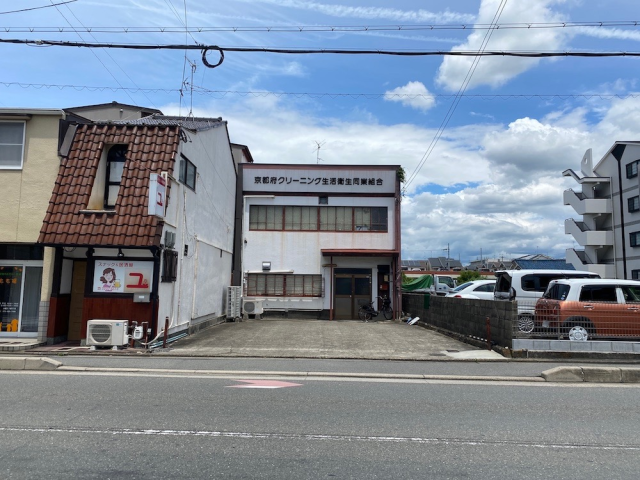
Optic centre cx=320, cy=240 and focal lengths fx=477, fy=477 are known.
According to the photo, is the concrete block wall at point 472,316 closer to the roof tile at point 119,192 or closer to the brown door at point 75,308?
the roof tile at point 119,192

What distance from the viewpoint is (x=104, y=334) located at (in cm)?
1166

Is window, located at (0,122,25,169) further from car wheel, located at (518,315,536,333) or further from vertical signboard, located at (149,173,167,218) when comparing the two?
car wheel, located at (518,315,536,333)

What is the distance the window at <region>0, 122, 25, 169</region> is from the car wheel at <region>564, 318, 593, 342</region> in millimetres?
14921

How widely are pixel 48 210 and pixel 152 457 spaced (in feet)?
33.1

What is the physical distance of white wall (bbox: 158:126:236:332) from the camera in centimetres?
1401

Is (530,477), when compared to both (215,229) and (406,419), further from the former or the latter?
(215,229)

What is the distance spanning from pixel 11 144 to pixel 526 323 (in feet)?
48.6

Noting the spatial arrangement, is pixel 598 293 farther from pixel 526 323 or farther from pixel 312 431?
pixel 312 431

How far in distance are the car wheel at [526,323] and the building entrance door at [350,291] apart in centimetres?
1145

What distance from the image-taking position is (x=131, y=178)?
42.7 ft

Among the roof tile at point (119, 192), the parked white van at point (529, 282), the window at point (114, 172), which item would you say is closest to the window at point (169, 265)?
the roof tile at point (119, 192)

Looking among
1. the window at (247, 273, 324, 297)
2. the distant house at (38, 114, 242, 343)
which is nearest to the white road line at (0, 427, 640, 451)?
the distant house at (38, 114, 242, 343)

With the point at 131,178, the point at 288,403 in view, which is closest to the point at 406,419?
the point at 288,403

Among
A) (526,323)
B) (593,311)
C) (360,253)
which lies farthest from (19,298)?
(593,311)
